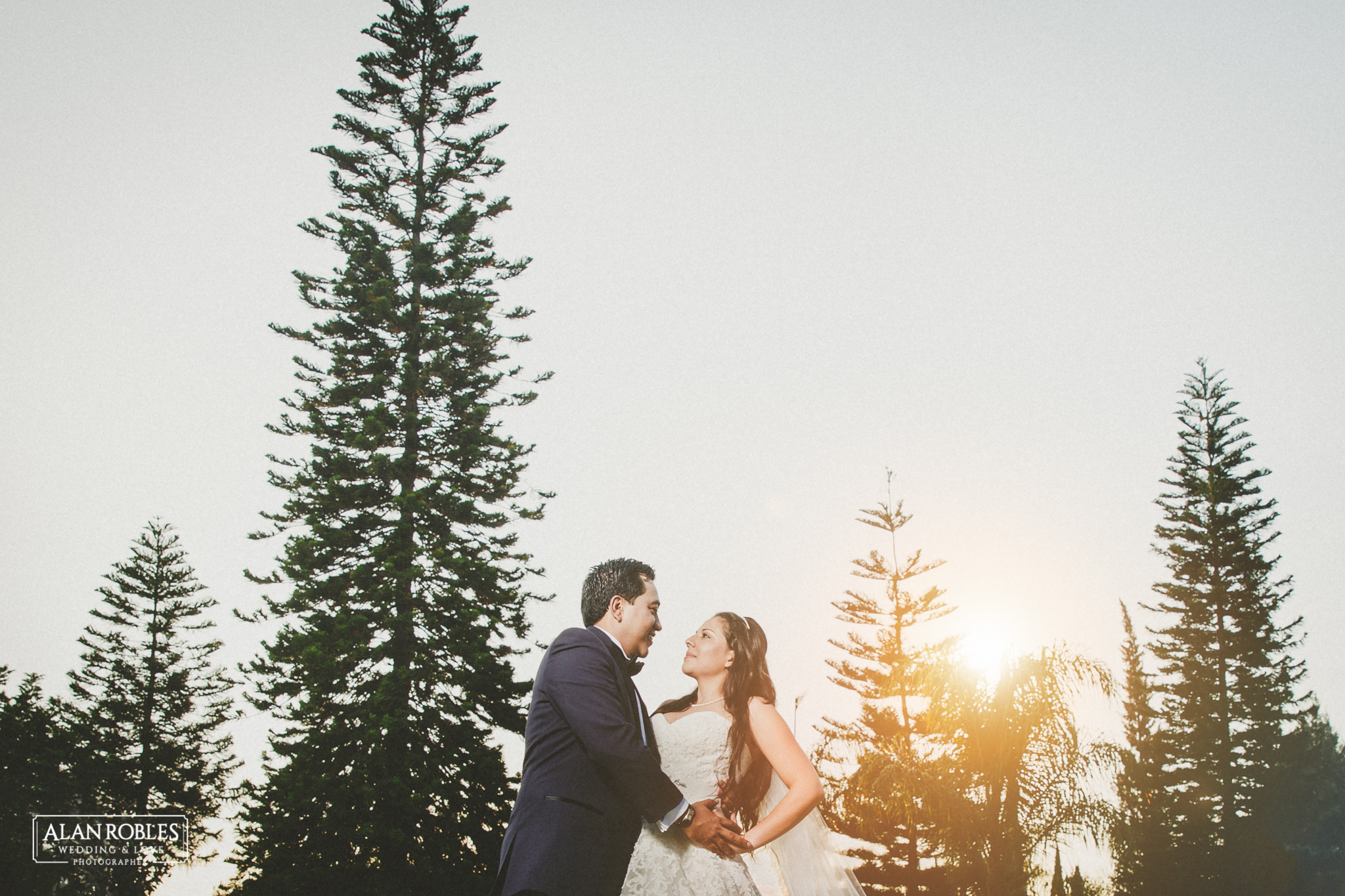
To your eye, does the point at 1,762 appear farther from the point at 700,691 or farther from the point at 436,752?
the point at 700,691

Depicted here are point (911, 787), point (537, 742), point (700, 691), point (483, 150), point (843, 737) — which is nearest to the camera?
point (537, 742)

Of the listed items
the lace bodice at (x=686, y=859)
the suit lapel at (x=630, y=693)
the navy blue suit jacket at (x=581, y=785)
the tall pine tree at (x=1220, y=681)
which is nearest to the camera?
the navy blue suit jacket at (x=581, y=785)

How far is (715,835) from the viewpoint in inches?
107

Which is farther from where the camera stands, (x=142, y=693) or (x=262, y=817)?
(x=142, y=693)

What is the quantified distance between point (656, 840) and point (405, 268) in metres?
15.9

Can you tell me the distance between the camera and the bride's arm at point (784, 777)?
2.79 metres

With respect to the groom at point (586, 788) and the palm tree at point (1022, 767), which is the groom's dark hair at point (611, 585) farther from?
the palm tree at point (1022, 767)

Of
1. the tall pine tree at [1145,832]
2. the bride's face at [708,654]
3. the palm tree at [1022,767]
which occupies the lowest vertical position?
the tall pine tree at [1145,832]

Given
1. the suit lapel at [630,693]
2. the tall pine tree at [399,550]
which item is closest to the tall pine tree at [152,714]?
the tall pine tree at [399,550]

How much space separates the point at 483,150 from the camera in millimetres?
18312

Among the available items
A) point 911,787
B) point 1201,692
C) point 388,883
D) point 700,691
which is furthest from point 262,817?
point 1201,692

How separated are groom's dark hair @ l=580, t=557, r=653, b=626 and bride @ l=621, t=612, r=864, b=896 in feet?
1.71

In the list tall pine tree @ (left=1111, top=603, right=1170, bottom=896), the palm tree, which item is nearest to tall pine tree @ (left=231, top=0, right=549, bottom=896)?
the palm tree

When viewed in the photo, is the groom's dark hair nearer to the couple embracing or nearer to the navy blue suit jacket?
the couple embracing
